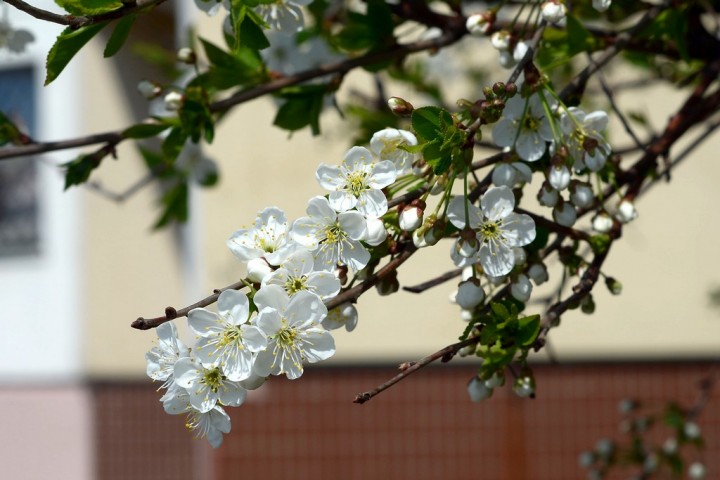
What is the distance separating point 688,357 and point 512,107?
158 inches

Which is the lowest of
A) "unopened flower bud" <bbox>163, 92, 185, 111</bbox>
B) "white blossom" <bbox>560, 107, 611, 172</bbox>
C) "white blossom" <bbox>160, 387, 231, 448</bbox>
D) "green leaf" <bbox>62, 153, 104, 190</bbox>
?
"white blossom" <bbox>160, 387, 231, 448</bbox>

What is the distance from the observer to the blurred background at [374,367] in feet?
16.0

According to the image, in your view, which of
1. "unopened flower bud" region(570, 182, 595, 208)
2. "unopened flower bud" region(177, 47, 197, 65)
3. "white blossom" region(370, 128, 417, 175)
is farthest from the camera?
"unopened flower bud" region(177, 47, 197, 65)

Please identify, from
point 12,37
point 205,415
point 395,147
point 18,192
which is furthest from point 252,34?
point 18,192

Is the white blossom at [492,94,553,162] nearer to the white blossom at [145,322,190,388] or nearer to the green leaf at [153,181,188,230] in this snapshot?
the white blossom at [145,322,190,388]

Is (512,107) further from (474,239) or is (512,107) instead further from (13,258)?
(13,258)

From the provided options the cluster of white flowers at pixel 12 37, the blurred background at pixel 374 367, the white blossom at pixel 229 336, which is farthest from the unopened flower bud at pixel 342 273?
the blurred background at pixel 374 367

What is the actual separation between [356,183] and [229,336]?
0.22 meters

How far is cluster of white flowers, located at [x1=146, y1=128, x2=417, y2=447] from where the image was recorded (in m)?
1.08

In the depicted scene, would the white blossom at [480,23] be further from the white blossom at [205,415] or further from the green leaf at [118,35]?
the white blossom at [205,415]

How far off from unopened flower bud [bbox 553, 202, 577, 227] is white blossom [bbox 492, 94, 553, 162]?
0.07 metres

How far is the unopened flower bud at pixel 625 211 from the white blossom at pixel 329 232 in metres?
0.46

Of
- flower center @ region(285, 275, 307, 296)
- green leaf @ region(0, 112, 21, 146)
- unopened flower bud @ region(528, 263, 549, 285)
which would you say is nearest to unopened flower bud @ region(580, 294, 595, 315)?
unopened flower bud @ region(528, 263, 549, 285)

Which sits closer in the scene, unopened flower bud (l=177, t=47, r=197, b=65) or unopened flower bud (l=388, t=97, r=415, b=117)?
unopened flower bud (l=388, t=97, r=415, b=117)
